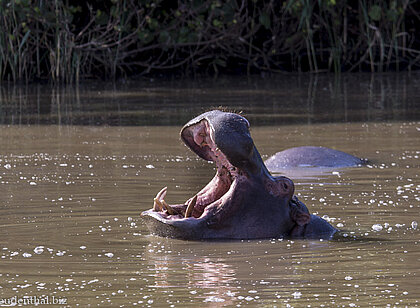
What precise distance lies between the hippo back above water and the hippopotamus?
224cm

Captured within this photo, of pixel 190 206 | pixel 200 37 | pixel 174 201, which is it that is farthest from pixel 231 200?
pixel 200 37

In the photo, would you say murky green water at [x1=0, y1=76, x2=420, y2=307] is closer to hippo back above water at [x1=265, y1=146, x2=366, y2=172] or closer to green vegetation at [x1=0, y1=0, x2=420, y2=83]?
hippo back above water at [x1=265, y1=146, x2=366, y2=172]

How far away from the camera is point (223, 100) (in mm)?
11266

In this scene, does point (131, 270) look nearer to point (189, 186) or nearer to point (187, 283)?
point (187, 283)

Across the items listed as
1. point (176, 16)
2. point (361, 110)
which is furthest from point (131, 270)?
point (176, 16)

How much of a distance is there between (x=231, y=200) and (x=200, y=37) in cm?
1100

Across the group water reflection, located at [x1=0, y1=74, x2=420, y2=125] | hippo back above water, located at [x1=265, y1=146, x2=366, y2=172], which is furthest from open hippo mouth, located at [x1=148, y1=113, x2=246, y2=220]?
water reflection, located at [x1=0, y1=74, x2=420, y2=125]

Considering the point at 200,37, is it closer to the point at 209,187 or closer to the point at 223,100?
the point at 223,100

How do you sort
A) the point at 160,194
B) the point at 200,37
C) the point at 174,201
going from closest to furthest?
1. the point at 160,194
2. the point at 174,201
3. the point at 200,37

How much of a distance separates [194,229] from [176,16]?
35.2 ft

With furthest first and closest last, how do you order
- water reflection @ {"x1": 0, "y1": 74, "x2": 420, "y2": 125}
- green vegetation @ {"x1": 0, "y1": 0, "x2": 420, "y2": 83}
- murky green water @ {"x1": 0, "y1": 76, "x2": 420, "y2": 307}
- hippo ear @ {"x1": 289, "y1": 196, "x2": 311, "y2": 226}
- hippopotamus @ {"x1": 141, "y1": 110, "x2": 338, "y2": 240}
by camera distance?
green vegetation @ {"x1": 0, "y1": 0, "x2": 420, "y2": 83}
water reflection @ {"x1": 0, "y1": 74, "x2": 420, "y2": 125}
hippo ear @ {"x1": 289, "y1": 196, "x2": 311, "y2": 226}
hippopotamus @ {"x1": 141, "y1": 110, "x2": 338, "y2": 240}
murky green water @ {"x1": 0, "y1": 76, "x2": 420, "y2": 307}

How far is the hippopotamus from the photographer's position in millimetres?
4086

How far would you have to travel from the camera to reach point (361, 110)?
33.6 ft

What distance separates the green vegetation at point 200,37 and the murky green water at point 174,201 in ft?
12.8
